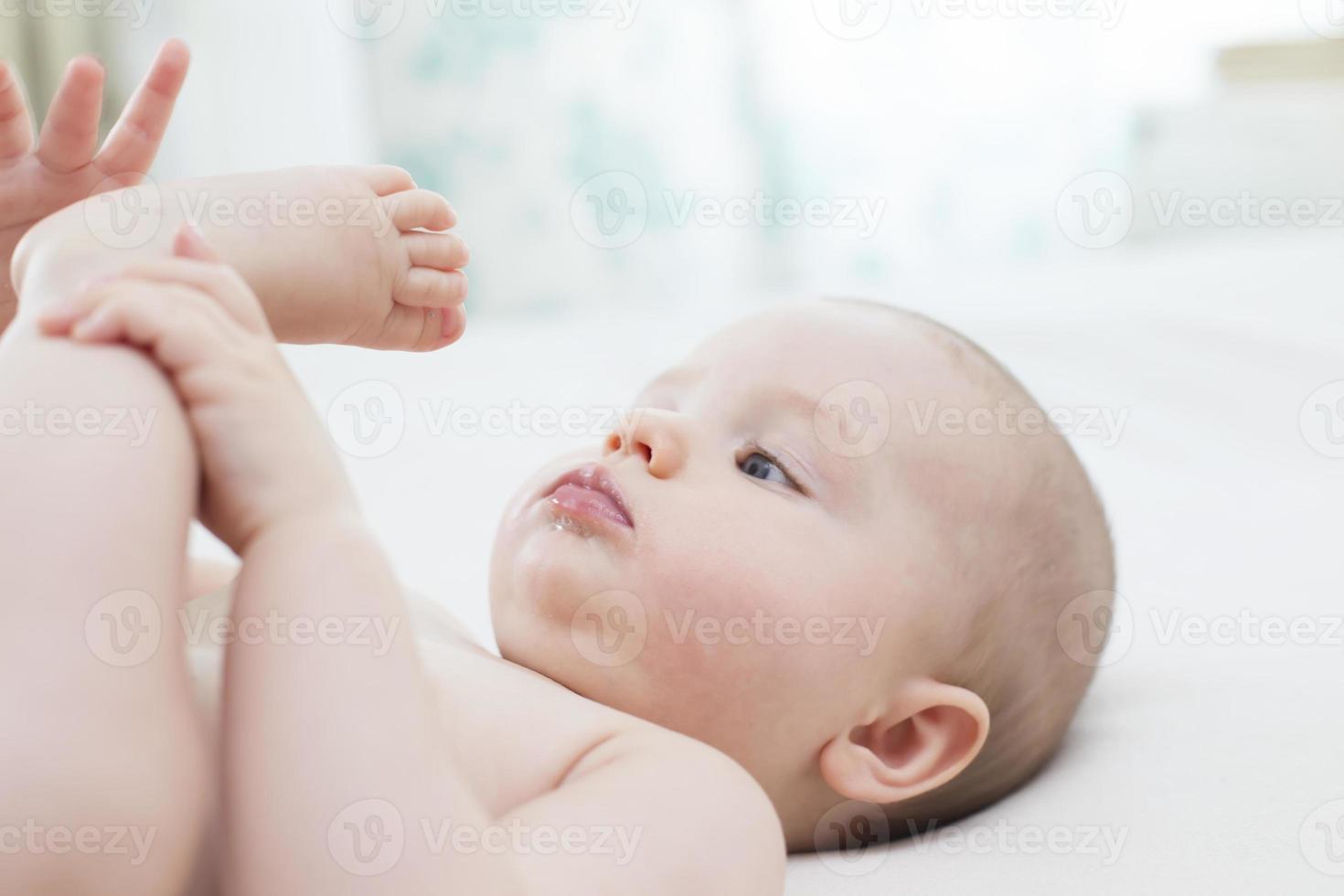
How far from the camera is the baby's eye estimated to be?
1.00 metres

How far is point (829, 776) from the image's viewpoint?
0.96 meters

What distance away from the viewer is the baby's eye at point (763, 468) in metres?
1.00

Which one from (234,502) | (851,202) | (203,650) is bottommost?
Result: (851,202)

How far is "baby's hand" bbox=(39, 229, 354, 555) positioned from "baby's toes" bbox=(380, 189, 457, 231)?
238 millimetres

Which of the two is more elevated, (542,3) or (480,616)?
(542,3)

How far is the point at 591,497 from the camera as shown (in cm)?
96

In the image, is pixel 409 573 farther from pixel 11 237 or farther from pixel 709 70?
pixel 709 70

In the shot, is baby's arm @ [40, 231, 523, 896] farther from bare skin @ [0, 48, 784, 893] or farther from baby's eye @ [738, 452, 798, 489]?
baby's eye @ [738, 452, 798, 489]

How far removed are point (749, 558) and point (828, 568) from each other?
6 cm

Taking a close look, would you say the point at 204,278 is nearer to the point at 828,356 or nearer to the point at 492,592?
the point at 492,592

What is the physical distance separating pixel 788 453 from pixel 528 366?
1.23 meters

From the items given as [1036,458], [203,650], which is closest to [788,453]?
[1036,458]

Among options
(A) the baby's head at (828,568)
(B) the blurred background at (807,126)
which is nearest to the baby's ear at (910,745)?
(A) the baby's head at (828,568)

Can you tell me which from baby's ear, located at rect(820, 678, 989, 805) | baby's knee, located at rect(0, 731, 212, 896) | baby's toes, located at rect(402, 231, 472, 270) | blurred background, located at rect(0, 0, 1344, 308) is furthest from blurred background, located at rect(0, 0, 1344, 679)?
baby's knee, located at rect(0, 731, 212, 896)
